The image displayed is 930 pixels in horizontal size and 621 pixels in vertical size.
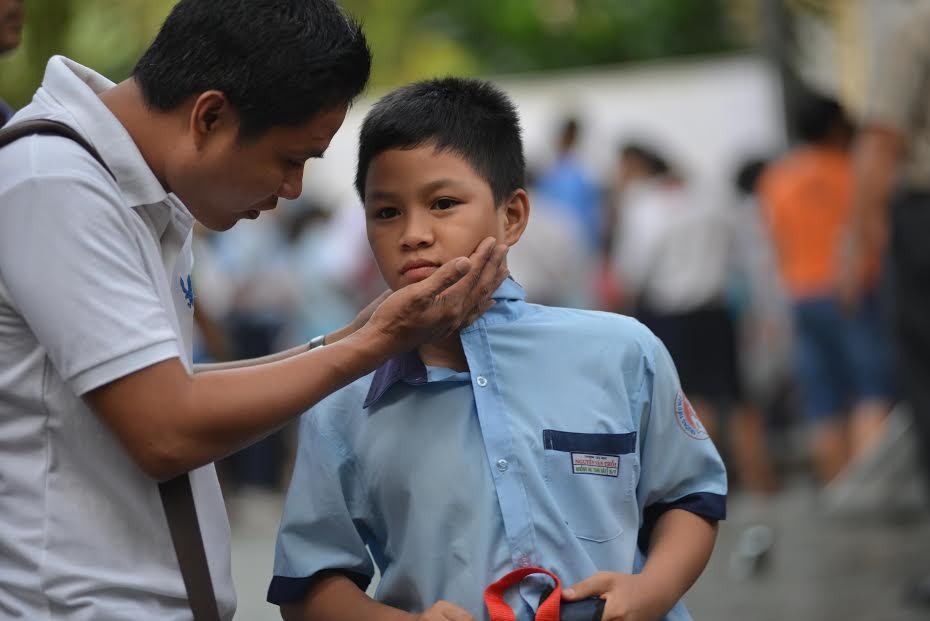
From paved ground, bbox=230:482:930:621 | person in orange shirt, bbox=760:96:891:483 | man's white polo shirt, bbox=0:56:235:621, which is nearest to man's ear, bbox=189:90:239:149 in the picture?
man's white polo shirt, bbox=0:56:235:621

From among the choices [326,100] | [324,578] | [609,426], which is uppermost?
[326,100]

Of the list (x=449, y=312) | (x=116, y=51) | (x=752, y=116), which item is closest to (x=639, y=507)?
(x=449, y=312)

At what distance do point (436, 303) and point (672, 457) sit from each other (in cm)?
58

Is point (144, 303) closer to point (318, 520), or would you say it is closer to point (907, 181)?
point (318, 520)

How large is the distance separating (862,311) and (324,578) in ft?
18.7

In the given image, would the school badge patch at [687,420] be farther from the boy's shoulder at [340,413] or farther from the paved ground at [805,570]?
the paved ground at [805,570]

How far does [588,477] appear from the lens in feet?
8.40

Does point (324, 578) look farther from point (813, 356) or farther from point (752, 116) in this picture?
point (752, 116)

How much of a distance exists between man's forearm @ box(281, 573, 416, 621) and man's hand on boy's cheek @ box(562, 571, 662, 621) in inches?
11.8

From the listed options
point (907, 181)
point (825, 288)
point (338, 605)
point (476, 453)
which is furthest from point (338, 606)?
point (825, 288)

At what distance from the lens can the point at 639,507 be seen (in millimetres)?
2682

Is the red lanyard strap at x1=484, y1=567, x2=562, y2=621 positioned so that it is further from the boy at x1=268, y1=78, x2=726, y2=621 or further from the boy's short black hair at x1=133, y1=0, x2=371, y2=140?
the boy's short black hair at x1=133, y1=0, x2=371, y2=140

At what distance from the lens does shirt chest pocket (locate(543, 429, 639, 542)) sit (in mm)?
2553

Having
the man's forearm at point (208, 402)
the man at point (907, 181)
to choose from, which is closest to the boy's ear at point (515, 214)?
the man's forearm at point (208, 402)
